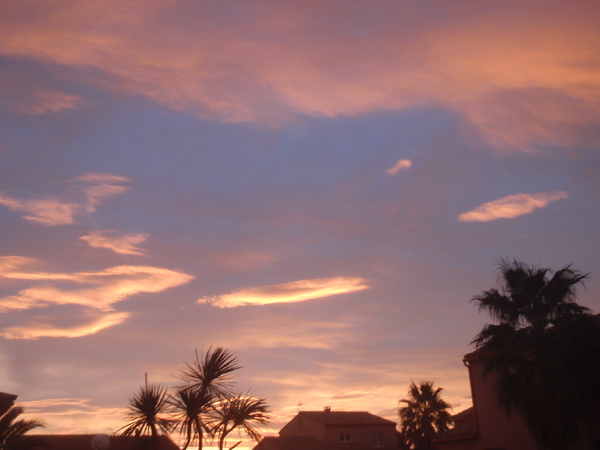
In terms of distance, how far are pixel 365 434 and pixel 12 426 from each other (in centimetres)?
5078

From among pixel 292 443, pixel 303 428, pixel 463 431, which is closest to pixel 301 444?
pixel 292 443

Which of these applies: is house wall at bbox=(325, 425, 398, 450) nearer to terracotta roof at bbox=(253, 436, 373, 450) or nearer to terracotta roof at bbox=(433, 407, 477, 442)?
terracotta roof at bbox=(253, 436, 373, 450)

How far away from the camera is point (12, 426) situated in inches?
768

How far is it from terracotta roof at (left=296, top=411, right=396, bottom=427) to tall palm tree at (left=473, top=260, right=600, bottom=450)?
138 feet

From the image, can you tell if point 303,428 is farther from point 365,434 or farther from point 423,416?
point 423,416

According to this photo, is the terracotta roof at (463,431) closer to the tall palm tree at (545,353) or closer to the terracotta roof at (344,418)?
the tall palm tree at (545,353)

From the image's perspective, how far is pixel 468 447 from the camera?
1187 inches

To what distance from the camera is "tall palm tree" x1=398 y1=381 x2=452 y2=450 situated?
48.8 m

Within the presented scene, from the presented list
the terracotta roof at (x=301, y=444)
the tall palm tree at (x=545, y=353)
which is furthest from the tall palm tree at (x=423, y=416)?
the tall palm tree at (x=545, y=353)

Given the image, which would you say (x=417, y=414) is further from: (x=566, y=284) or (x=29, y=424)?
(x=29, y=424)

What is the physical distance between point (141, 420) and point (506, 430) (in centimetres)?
2004

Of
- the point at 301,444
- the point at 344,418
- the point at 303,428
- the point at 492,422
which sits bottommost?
the point at 301,444

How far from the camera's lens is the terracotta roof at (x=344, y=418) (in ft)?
207

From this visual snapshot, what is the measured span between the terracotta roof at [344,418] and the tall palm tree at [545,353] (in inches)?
1650
